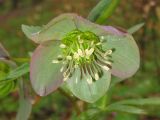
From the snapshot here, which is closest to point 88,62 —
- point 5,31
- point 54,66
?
point 54,66

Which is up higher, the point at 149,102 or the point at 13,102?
the point at 149,102

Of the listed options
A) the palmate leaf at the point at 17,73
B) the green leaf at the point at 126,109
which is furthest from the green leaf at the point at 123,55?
the palmate leaf at the point at 17,73

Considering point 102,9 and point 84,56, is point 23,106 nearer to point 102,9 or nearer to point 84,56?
point 84,56

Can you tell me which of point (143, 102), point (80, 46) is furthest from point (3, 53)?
point (143, 102)

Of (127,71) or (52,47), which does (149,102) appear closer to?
(127,71)

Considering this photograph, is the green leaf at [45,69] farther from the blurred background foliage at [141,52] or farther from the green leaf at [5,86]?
the blurred background foliage at [141,52]

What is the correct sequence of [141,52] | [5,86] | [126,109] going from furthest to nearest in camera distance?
[141,52] → [126,109] → [5,86]


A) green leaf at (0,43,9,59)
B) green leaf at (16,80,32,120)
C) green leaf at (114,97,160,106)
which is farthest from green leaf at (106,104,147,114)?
green leaf at (0,43,9,59)
